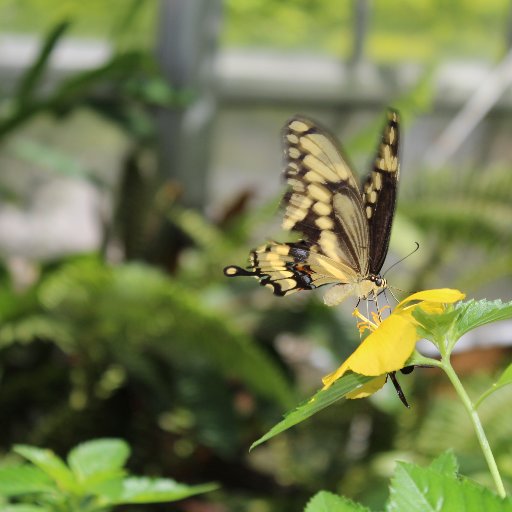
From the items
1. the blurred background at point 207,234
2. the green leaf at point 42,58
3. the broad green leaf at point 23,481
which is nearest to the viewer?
the broad green leaf at point 23,481

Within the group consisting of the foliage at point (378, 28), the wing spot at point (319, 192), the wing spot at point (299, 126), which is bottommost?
the wing spot at point (319, 192)

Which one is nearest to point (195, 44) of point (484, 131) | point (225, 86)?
point (225, 86)

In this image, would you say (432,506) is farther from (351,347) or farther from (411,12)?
(411,12)

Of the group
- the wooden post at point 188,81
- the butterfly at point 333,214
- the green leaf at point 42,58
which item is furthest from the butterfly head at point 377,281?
the wooden post at point 188,81

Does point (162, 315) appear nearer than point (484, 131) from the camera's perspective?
Yes

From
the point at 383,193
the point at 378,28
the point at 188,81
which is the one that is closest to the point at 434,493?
the point at 383,193

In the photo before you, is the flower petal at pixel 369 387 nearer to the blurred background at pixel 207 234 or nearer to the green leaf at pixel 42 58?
the blurred background at pixel 207 234

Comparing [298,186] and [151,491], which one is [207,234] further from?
[151,491]
